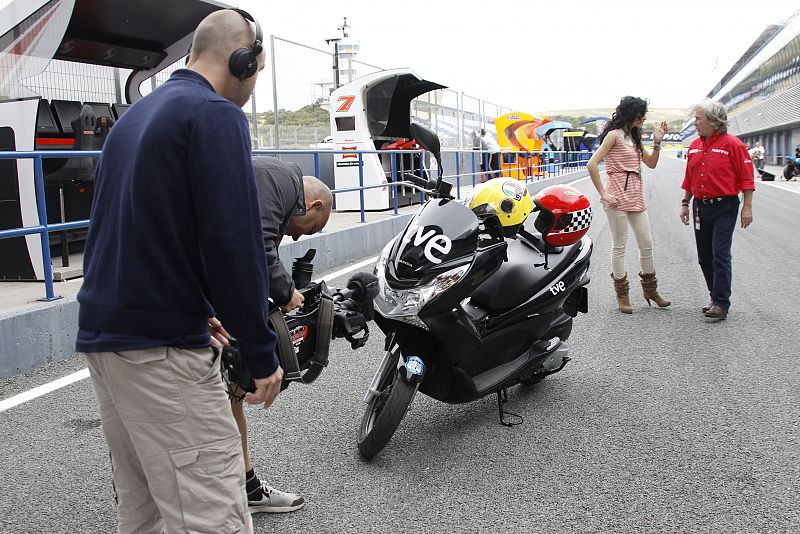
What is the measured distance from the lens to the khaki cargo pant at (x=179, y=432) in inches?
72.6

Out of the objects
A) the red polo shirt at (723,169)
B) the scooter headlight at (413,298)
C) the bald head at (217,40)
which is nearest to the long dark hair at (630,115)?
the red polo shirt at (723,169)

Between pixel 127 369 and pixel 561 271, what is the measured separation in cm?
301

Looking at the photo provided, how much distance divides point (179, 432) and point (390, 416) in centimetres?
170

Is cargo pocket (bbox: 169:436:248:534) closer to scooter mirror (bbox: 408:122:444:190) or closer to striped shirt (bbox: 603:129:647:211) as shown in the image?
scooter mirror (bbox: 408:122:444:190)

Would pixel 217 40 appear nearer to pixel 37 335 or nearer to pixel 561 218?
pixel 561 218

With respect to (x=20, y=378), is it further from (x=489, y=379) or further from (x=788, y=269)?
(x=788, y=269)

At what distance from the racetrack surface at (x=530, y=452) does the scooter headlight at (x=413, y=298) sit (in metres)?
0.74

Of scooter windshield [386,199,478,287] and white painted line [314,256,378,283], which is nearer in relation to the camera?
scooter windshield [386,199,478,287]

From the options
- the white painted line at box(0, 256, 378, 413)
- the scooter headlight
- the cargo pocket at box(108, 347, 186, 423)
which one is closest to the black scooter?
the scooter headlight

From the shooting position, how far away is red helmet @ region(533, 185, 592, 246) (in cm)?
438

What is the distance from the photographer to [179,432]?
1850 mm

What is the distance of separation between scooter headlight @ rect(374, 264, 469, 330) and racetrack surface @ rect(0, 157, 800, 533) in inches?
29.0

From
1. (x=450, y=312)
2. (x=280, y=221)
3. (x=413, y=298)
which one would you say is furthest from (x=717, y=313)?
(x=280, y=221)

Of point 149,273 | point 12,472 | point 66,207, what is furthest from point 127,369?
point 66,207
